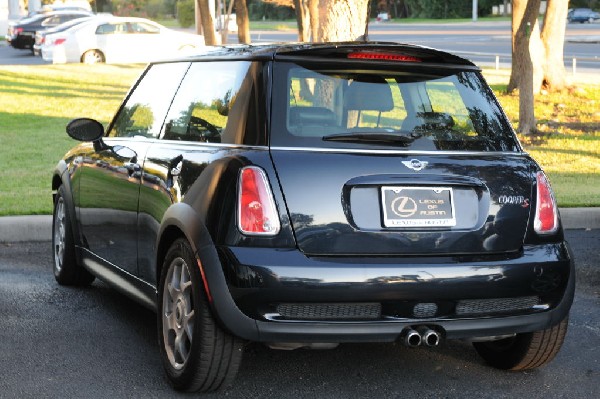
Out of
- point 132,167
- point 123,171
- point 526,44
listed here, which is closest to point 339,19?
point 526,44

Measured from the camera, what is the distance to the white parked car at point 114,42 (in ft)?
117

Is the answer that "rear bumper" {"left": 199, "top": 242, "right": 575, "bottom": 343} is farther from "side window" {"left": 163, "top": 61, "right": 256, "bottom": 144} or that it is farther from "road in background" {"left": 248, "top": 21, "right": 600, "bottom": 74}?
"road in background" {"left": 248, "top": 21, "right": 600, "bottom": 74}

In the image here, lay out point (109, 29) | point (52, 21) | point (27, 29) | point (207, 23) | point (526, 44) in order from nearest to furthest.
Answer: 1. point (526, 44)
2. point (207, 23)
3. point (109, 29)
4. point (27, 29)
5. point (52, 21)

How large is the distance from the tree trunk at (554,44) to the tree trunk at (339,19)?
10.3 meters

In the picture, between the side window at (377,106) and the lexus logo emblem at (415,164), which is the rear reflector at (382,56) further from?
the lexus logo emblem at (415,164)

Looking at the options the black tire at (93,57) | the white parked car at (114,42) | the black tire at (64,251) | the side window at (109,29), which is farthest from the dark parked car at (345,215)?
the side window at (109,29)

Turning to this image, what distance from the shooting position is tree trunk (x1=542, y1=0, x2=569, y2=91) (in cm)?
2566

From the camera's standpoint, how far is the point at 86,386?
224 inches

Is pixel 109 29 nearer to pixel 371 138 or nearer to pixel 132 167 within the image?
pixel 132 167

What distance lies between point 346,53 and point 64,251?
3074 millimetres

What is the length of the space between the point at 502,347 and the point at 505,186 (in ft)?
3.42

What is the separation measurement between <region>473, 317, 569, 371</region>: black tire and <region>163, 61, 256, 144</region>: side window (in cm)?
177

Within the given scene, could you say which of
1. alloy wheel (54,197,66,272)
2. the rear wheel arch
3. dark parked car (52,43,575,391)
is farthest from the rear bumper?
alloy wheel (54,197,66,272)

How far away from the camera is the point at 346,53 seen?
18.4ft
